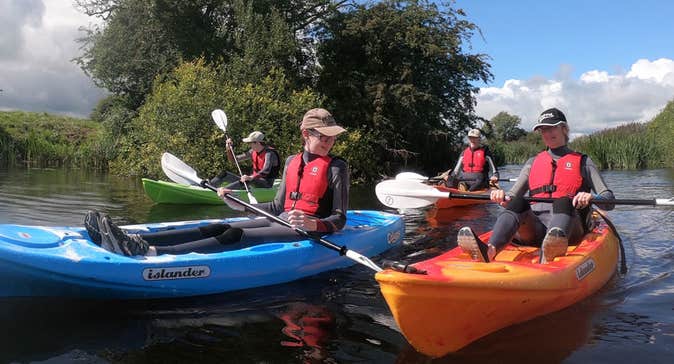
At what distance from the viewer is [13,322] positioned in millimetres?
3266

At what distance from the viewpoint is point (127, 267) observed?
341 centimetres

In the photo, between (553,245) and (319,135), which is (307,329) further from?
(553,245)

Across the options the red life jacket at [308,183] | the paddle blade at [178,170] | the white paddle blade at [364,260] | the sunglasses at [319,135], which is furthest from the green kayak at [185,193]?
the white paddle blade at [364,260]

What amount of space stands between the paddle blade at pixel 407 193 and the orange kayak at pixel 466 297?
83.7 inches

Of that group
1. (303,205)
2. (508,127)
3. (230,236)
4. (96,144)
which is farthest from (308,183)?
(508,127)

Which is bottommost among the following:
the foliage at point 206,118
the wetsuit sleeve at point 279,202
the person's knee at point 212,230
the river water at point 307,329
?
the river water at point 307,329

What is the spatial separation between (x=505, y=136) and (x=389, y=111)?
5281cm

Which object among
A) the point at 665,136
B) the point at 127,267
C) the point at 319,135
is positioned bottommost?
the point at 127,267

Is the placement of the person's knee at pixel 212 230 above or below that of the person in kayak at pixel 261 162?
below

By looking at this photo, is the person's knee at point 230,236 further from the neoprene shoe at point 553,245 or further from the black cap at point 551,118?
the black cap at point 551,118

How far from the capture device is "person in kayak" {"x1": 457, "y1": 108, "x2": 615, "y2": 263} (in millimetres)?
3867

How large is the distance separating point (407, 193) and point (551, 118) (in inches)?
76.5

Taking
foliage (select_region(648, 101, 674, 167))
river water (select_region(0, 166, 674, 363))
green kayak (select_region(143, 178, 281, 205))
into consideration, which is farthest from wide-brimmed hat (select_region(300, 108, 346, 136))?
foliage (select_region(648, 101, 674, 167))

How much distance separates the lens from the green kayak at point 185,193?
30.2 feet
